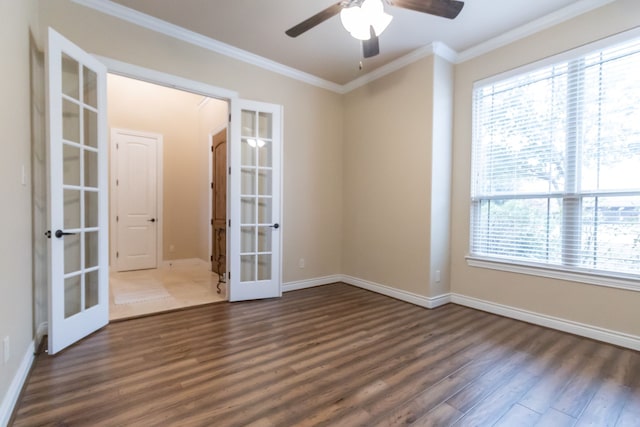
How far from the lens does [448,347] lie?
8.34 feet

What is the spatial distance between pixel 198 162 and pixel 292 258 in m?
3.07

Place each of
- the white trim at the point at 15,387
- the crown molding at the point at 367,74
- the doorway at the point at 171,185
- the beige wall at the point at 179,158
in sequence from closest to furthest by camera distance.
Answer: the white trim at the point at 15,387, the crown molding at the point at 367,74, the doorway at the point at 171,185, the beige wall at the point at 179,158

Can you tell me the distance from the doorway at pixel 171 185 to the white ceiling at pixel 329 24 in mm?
1857

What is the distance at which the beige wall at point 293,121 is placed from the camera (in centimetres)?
301

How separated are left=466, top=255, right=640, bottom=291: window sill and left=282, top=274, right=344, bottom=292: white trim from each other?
193cm

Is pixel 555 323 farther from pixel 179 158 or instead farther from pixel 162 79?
pixel 179 158

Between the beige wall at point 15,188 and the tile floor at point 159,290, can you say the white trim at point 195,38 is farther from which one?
the tile floor at point 159,290

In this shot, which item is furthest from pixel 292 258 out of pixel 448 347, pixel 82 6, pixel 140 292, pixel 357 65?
pixel 82 6

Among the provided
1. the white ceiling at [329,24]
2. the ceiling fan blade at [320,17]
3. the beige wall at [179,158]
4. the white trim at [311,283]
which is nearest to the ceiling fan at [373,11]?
the ceiling fan blade at [320,17]

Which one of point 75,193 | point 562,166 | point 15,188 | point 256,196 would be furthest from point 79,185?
point 562,166

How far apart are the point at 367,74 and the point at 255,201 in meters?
2.34

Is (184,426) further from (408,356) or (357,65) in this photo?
(357,65)

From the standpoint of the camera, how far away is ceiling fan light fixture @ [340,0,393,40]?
6.63 ft

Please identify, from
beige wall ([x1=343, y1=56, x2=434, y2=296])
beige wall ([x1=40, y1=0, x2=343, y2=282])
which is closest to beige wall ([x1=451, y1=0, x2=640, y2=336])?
beige wall ([x1=343, y1=56, x2=434, y2=296])
